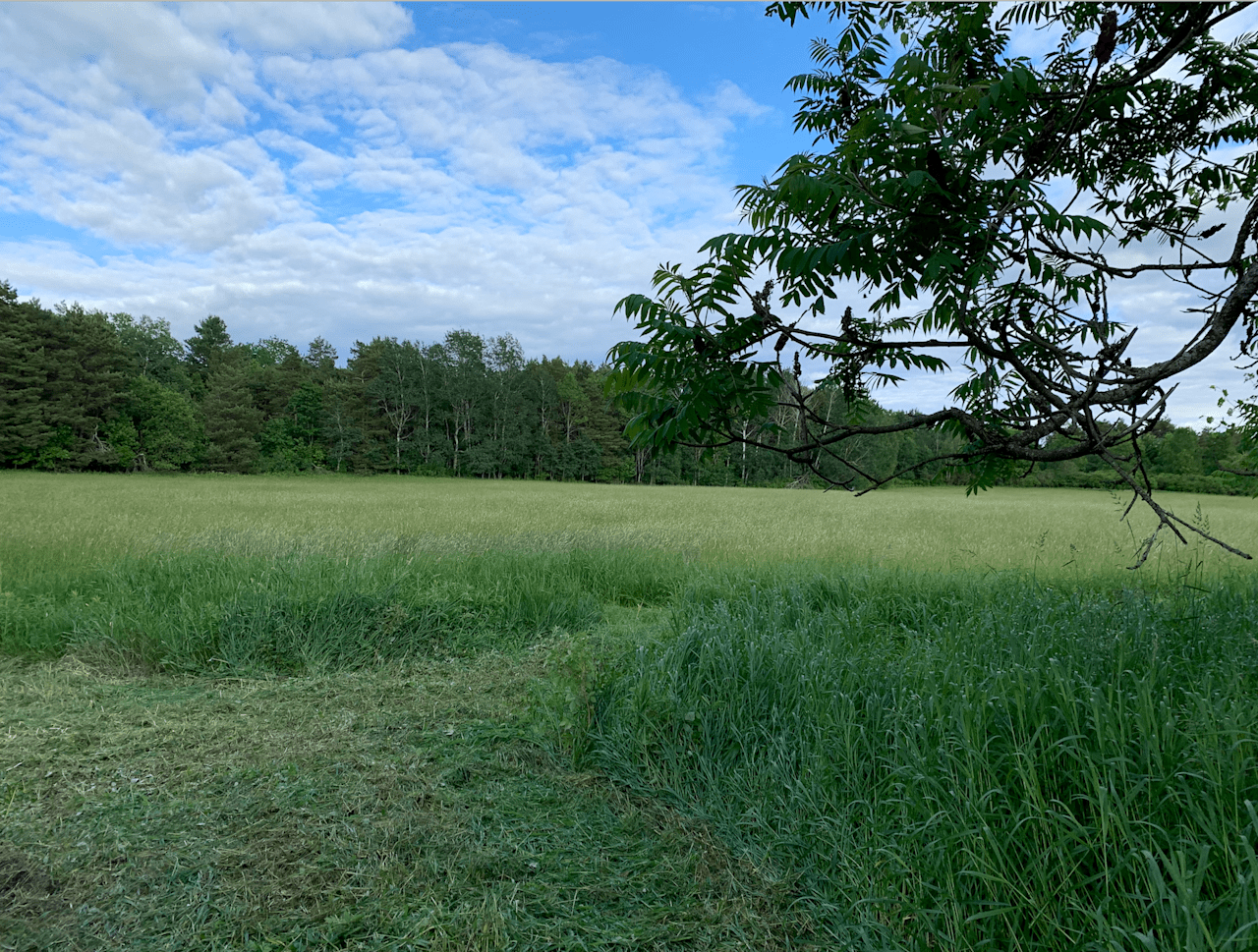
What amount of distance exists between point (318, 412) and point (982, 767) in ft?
222

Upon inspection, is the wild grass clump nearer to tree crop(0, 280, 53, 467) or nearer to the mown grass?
the mown grass

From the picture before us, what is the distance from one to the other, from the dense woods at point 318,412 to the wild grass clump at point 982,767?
4353 cm

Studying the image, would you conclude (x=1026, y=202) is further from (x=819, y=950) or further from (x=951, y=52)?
(x=819, y=950)

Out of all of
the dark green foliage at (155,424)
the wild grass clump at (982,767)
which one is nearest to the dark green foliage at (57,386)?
the dark green foliage at (155,424)

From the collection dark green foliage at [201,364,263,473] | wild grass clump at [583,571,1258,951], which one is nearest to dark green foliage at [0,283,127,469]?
dark green foliage at [201,364,263,473]

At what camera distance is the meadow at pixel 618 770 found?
7.23ft

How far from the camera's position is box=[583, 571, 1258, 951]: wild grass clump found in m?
1.99

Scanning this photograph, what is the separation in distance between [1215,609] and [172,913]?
703 centimetres

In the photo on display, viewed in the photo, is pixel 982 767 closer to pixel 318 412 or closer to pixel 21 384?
pixel 21 384

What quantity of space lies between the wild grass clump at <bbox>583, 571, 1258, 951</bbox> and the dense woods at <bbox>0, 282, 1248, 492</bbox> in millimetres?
43531

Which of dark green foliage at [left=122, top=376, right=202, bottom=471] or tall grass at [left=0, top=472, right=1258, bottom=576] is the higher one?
dark green foliage at [left=122, top=376, right=202, bottom=471]

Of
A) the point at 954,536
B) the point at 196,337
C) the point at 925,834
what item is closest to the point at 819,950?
the point at 925,834

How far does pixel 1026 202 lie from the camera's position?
8.52 ft

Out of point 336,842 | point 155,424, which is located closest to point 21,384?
point 155,424
